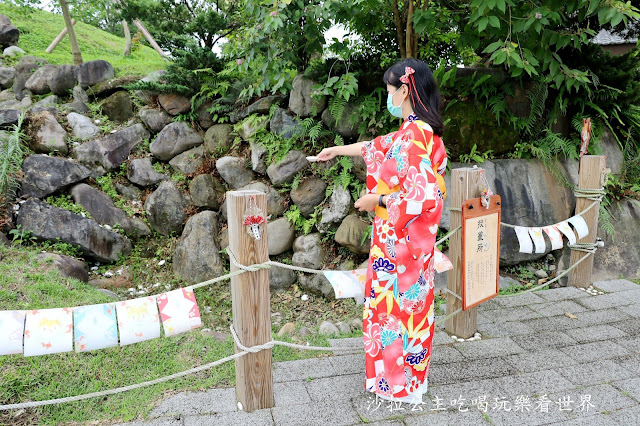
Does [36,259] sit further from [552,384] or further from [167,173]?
[552,384]

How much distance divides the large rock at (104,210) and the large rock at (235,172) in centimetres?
138

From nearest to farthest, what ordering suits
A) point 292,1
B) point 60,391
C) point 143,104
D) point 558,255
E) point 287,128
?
point 60,391 < point 292,1 < point 558,255 < point 287,128 < point 143,104

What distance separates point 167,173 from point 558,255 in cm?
577

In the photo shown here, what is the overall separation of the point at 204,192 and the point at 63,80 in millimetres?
3789

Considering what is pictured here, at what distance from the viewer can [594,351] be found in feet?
11.5

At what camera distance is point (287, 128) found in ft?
19.7

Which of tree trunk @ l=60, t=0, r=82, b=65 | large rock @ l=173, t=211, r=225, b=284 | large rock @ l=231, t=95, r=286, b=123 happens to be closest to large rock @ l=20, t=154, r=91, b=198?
large rock @ l=173, t=211, r=225, b=284

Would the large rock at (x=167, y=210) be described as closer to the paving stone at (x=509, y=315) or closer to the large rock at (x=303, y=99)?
the large rock at (x=303, y=99)

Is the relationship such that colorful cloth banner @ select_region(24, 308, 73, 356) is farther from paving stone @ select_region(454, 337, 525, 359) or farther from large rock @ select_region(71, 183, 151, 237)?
large rock @ select_region(71, 183, 151, 237)

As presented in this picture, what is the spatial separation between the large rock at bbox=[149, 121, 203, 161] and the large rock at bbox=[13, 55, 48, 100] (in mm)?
3144

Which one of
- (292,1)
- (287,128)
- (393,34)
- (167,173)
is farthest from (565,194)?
(167,173)

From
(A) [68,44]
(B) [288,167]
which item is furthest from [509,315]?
(A) [68,44]

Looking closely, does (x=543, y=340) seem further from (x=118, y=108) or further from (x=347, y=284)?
(x=118, y=108)

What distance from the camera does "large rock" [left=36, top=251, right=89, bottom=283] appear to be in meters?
4.69
